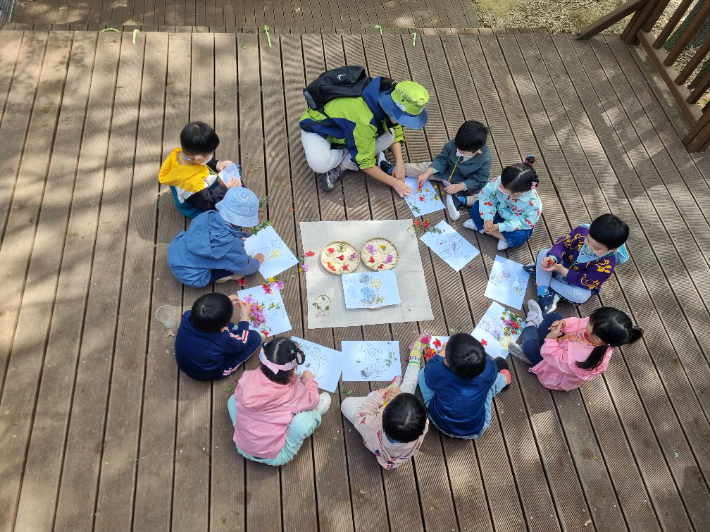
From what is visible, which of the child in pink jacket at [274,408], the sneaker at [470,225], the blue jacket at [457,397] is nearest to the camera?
the child in pink jacket at [274,408]

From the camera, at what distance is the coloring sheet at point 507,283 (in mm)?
3703

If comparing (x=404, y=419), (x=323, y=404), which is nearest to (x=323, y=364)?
(x=323, y=404)

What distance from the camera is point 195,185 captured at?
11.4ft

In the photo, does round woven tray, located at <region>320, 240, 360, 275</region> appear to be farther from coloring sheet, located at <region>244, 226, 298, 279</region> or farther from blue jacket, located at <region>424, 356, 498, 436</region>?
blue jacket, located at <region>424, 356, 498, 436</region>

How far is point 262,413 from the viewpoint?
2.75 m

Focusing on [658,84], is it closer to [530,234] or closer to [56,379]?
[530,234]

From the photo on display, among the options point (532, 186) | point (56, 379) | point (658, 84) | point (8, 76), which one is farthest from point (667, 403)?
point (8, 76)

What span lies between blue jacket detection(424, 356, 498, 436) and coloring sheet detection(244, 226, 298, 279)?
4.12 ft

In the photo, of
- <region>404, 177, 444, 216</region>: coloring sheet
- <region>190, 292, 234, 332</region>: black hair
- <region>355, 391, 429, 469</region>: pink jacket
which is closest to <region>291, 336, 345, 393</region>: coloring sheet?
<region>355, 391, 429, 469</region>: pink jacket

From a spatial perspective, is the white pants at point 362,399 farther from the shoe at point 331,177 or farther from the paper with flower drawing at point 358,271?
the shoe at point 331,177

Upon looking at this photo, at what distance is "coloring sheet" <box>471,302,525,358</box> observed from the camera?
352 centimetres

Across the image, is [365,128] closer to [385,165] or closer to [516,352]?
[385,165]

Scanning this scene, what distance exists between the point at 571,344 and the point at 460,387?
795mm

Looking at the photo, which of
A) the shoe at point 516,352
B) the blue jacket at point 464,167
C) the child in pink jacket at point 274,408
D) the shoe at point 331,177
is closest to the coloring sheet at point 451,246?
the blue jacket at point 464,167
